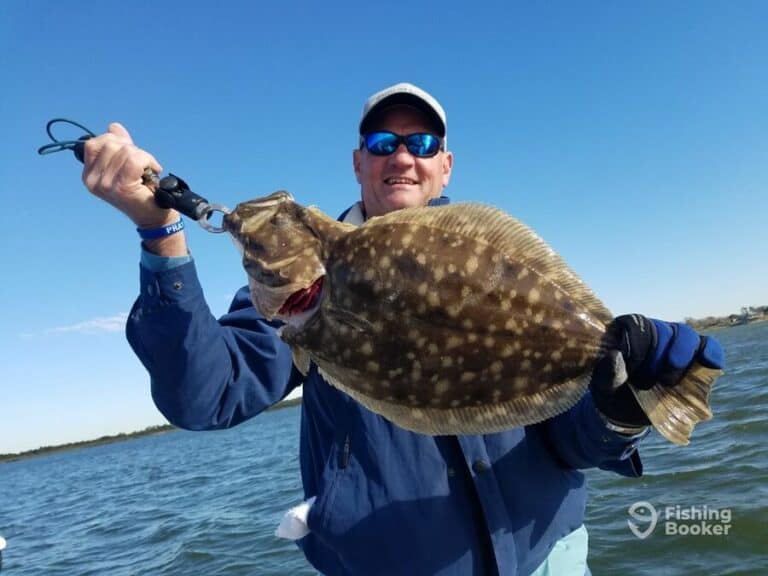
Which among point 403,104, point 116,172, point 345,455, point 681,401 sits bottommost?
point 345,455

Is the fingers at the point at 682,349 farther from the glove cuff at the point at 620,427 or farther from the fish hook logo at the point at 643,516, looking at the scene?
the fish hook logo at the point at 643,516

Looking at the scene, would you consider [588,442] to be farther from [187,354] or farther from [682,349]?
[187,354]

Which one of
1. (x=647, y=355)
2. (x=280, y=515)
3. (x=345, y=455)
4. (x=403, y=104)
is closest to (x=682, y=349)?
(x=647, y=355)

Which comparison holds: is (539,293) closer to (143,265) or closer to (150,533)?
(143,265)

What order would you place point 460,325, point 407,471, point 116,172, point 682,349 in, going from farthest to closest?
point 407,471 < point 116,172 < point 682,349 < point 460,325

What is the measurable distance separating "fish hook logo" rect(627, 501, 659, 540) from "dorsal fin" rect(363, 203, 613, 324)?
7733 millimetres

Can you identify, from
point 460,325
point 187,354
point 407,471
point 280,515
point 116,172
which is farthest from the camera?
point 280,515

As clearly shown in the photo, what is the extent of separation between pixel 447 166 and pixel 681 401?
8.63ft

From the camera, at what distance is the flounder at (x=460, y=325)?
235 centimetres

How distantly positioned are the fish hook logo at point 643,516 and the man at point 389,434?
583cm

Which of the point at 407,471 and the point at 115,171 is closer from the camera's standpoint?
the point at 115,171

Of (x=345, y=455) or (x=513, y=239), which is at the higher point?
(x=513, y=239)

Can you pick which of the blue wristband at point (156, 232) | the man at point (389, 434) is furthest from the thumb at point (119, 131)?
the blue wristband at point (156, 232)

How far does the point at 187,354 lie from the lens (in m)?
2.75
